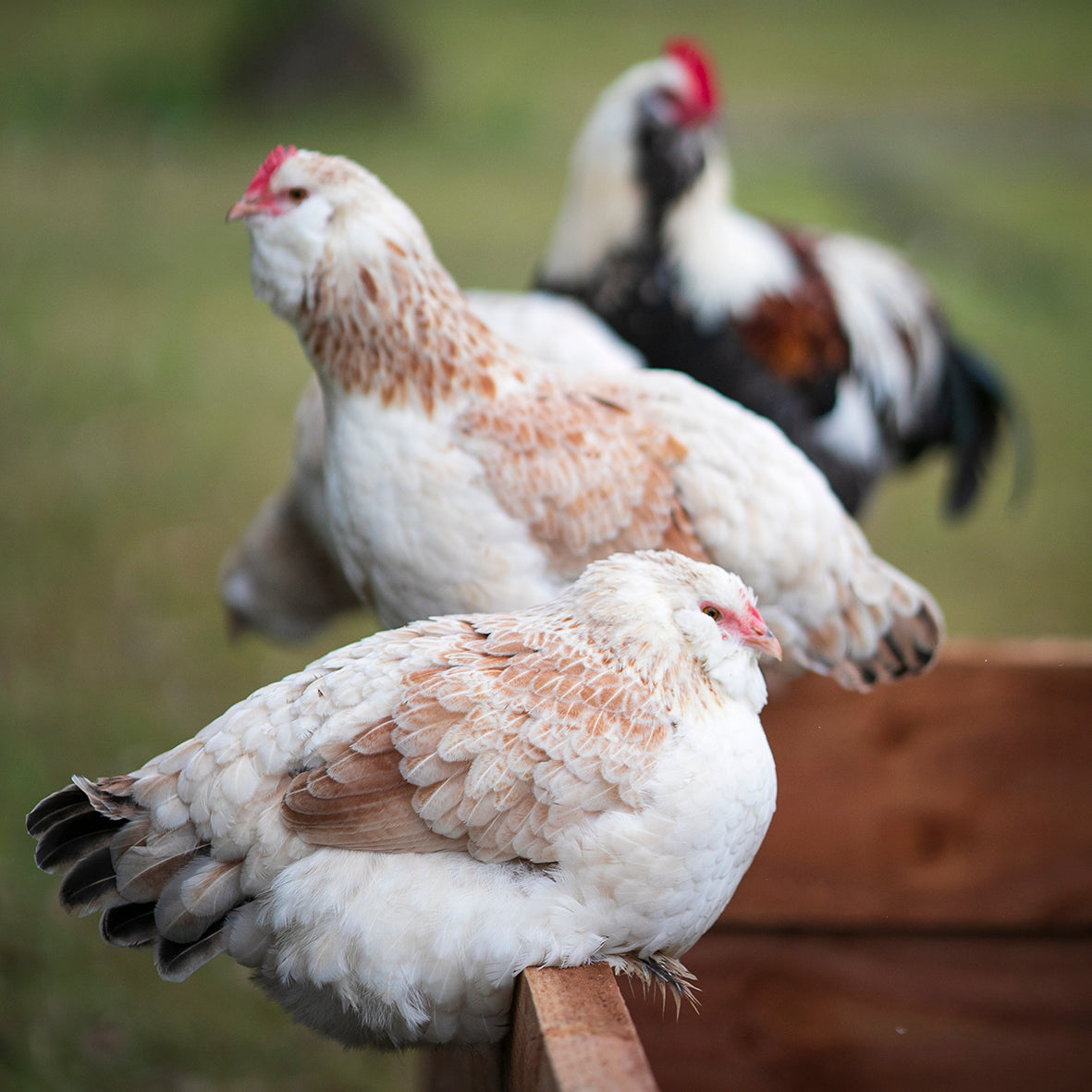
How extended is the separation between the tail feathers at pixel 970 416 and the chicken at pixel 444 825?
1.43 m

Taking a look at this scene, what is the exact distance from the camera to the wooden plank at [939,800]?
4.12ft

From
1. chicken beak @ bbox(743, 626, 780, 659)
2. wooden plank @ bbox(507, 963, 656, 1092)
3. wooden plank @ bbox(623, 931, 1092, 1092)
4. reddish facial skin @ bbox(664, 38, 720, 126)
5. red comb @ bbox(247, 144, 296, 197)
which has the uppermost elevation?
reddish facial skin @ bbox(664, 38, 720, 126)

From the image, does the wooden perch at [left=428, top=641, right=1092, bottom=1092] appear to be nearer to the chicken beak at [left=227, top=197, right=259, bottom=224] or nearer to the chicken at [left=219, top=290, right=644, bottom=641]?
the chicken at [left=219, top=290, right=644, bottom=641]

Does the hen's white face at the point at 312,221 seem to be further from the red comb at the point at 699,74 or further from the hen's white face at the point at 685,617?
the red comb at the point at 699,74

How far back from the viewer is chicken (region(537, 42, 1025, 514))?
169 cm

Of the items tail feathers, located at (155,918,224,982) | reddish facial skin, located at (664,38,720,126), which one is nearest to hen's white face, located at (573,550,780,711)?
tail feathers, located at (155,918,224,982)

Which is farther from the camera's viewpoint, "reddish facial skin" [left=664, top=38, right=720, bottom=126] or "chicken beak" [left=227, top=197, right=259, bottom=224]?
"reddish facial skin" [left=664, top=38, right=720, bottom=126]

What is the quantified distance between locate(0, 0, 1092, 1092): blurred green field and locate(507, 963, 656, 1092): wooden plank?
69.2 inches

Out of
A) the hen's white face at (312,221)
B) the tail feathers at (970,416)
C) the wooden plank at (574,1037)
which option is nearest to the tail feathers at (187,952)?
the wooden plank at (574,1037)

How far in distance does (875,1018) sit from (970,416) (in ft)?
3.65

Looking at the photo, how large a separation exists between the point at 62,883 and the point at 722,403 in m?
0.68

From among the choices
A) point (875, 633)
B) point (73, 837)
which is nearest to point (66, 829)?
point (73, 837)

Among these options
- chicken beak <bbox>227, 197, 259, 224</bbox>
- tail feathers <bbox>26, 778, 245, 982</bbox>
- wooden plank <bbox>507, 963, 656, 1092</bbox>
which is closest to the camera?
wooden plank <bbox>507, 963, 656, 1092</bbox>

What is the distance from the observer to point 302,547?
1.28 m
